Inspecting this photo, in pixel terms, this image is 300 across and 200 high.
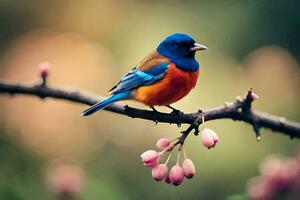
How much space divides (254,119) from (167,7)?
2815mm

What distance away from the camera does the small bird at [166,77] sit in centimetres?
265

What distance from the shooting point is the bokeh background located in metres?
3.89

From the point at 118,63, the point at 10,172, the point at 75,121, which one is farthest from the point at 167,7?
the point at 10,172

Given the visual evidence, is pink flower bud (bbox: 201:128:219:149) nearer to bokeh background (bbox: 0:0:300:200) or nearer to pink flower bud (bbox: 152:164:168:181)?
pink flower bud (bbox: 152:164:168:181)

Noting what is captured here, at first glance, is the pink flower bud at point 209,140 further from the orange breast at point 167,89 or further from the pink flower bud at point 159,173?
the orange breast at point 167,89

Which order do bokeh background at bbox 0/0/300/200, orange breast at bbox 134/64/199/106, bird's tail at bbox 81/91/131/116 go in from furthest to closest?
bokeh background at bbox 0/0/300/200 → orange breast at bbox 134/64/199/106 → bird's tail at bbox 81/91/131/116

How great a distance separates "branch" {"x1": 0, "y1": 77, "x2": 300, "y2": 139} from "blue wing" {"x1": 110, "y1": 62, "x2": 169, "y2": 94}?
26cm

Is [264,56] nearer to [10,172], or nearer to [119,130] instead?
[119,130]

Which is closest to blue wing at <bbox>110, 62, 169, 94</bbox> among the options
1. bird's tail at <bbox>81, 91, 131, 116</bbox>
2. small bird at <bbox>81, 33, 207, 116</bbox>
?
small bird at <bbox>81, 33, 207, 116</bbox>

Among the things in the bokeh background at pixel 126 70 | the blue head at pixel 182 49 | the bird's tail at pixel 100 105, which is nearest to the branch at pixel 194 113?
the bird's tail at pixel 100 105

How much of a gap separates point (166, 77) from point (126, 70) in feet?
4.88

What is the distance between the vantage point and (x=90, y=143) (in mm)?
4223

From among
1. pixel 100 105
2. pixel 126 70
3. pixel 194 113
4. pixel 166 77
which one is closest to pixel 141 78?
pixel 166 77

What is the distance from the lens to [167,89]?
266 cm
